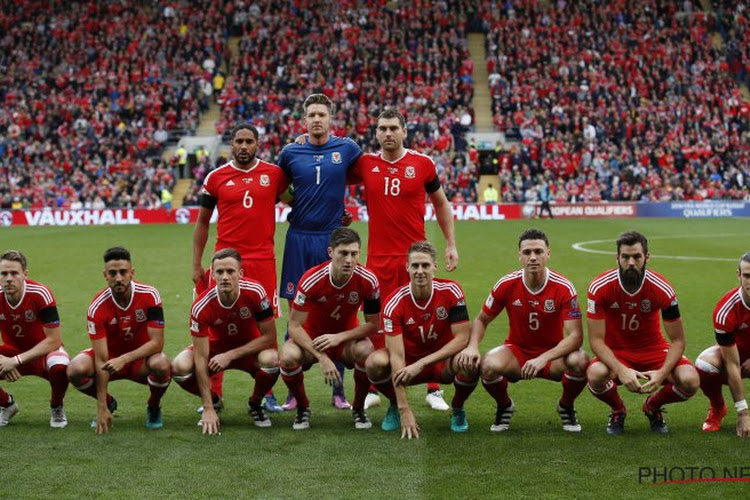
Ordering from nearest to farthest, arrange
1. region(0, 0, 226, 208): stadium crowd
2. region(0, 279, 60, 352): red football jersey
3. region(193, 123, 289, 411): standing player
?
region(0, 279, 60, 352): red football jersey
region(193, 123, 289, 411): standing player
region(0, 0, 226, 208): stadium crowd

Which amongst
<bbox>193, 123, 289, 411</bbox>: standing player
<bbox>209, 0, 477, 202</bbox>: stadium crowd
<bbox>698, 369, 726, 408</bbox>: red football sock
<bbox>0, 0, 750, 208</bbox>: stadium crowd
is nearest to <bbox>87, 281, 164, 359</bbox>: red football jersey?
<bbox>193, 123, 289, 411</bbox>: standing player

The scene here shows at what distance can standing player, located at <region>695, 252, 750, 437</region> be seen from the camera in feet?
19.7

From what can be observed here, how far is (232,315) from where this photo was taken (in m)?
6.47

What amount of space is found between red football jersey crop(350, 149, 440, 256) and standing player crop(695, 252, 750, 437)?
2313 millimetres

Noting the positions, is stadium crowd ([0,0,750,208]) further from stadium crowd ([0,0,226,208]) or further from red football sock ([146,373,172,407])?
red football sock ([146,373,172,407])

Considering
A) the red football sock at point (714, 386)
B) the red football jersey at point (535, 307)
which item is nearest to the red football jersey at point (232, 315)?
A: the red football jersey at point (535, 307)

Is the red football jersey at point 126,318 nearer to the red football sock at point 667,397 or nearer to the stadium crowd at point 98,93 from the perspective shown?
the red football sock at point 667,397

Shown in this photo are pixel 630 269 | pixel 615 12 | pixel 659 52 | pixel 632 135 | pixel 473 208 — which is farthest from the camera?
pixel 615 12

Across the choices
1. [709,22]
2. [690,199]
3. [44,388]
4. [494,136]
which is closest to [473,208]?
[494,136]

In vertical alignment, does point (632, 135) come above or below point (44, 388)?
above

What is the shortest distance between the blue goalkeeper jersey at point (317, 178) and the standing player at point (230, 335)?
0.83 m

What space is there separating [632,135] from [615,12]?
27.4 feet

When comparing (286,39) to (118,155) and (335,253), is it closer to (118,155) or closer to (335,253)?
(118,155)

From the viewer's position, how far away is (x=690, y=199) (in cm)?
3103
